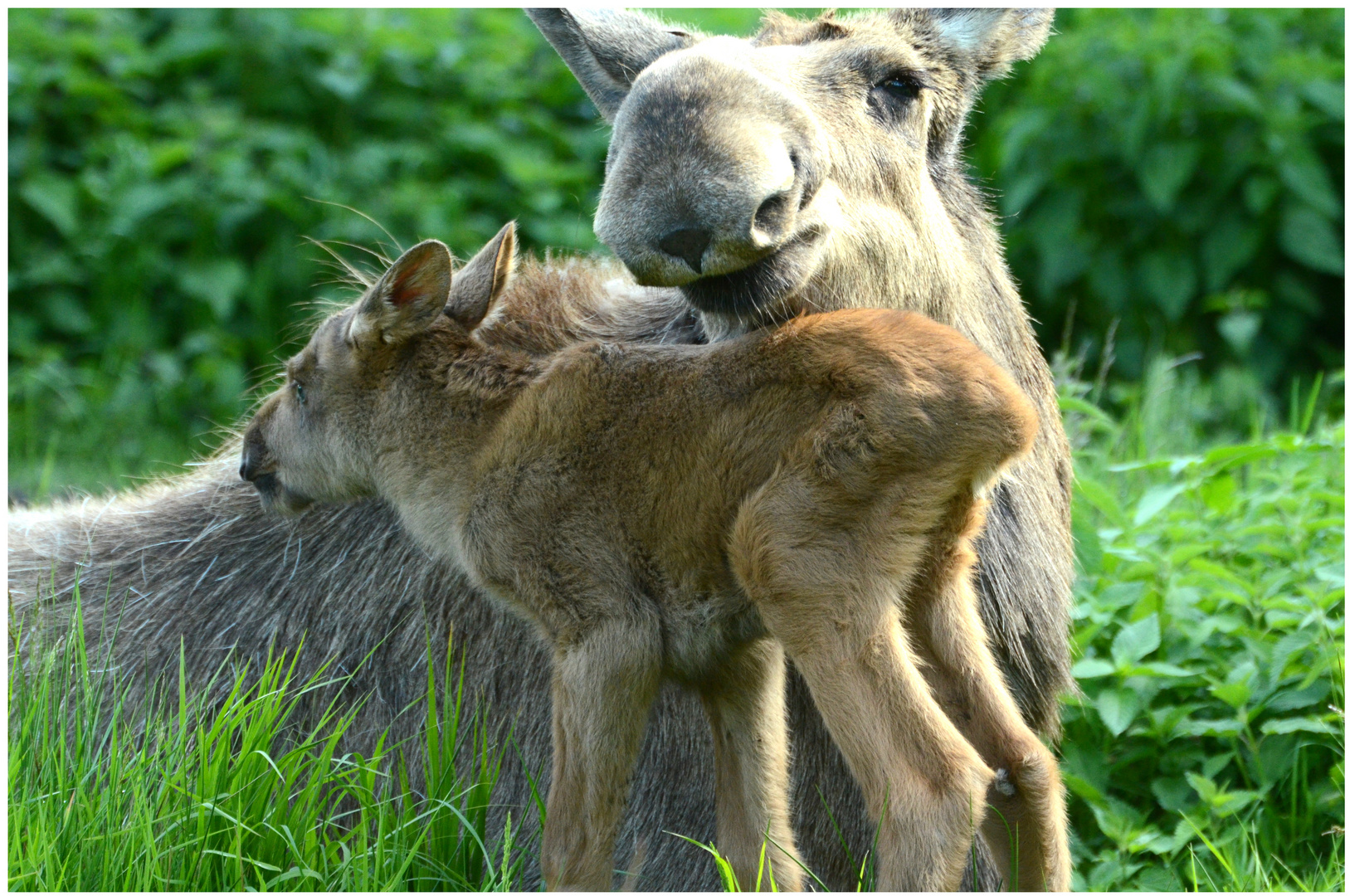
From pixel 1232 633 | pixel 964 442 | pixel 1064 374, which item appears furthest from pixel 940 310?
pixel 1064 374

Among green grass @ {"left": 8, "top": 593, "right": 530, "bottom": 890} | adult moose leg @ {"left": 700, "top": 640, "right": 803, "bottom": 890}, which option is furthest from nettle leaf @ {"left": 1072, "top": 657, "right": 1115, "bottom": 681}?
green grass @ {"left": 8, "top": 593, "right": 530, "bottom": 890}

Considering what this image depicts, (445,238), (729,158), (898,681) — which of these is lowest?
(445,238)

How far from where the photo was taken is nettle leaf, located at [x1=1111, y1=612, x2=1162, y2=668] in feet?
12.8

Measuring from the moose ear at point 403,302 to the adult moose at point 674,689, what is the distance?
516 mm

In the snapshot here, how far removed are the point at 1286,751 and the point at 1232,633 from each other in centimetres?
38

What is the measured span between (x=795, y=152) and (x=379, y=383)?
3.53 ft

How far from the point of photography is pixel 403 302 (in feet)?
10.0

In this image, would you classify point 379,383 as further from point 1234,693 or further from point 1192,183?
point 1192,183

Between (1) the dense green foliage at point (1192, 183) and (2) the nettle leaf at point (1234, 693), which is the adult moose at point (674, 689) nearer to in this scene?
(2) the nettle leaf at point (1234, 693)

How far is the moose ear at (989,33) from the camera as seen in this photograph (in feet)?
10.6

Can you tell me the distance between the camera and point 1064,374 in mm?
5133

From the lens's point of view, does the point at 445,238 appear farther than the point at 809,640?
Yes

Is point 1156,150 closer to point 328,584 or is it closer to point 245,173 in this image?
point 245,173

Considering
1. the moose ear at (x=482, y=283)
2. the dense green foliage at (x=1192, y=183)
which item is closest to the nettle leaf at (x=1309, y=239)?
the dense green foliage at (x=1192, y=183)
